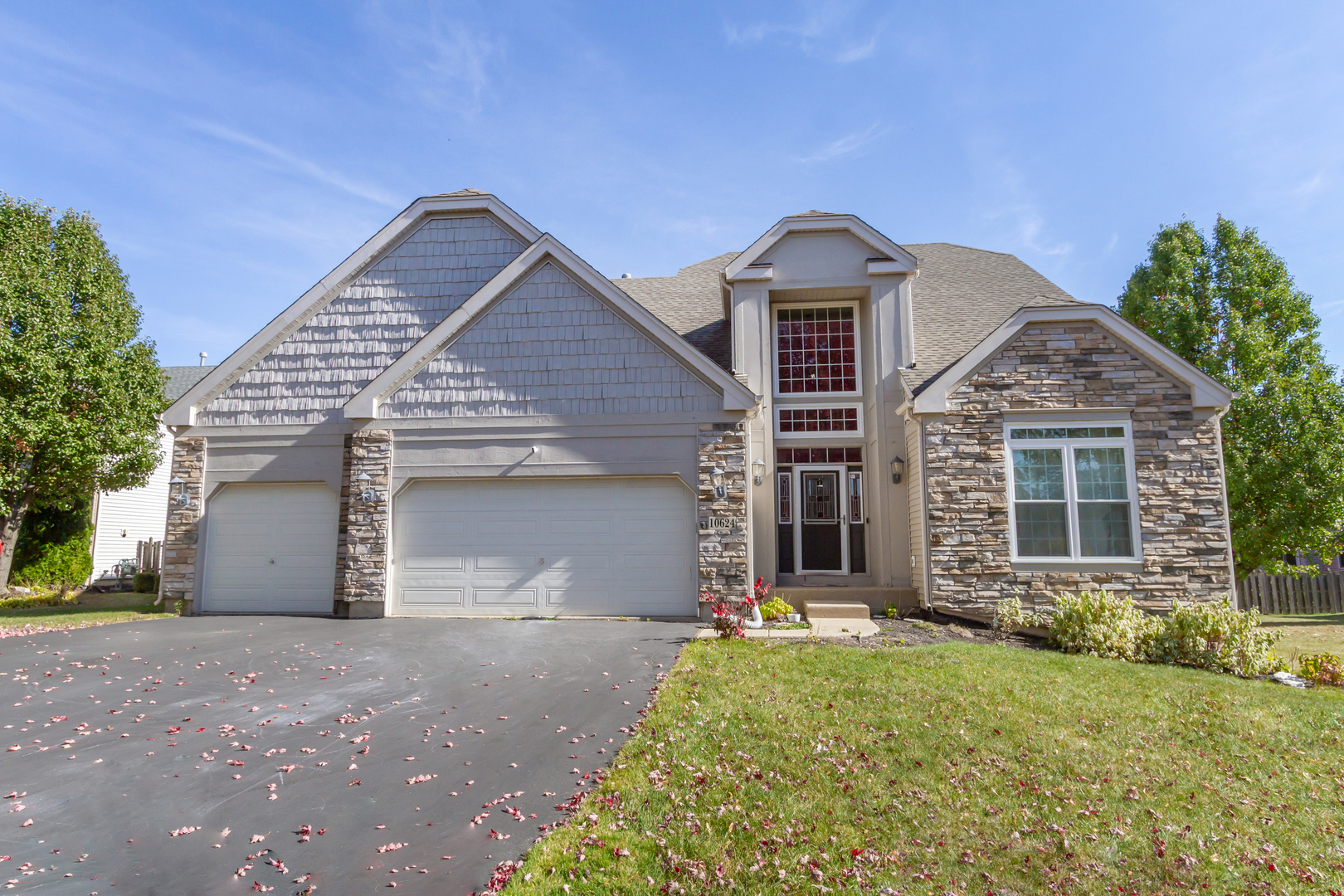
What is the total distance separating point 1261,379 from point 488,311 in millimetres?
16238

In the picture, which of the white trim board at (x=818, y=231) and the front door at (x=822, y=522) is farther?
the white trim board at (x=818, y=231)

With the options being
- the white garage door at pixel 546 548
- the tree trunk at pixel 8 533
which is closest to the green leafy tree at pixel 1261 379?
the white garage door at pixel 546 548

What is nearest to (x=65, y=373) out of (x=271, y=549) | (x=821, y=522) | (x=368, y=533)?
(x=271, y=549)

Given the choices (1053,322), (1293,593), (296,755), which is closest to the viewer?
(296,755)

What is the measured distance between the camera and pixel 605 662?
298 inches

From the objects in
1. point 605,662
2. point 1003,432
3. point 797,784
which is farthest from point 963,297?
point 797,784

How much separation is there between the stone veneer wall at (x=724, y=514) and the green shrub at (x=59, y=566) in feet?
51.6

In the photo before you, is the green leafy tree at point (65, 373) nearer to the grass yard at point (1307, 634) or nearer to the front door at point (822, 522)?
the front door at point (822, 522)

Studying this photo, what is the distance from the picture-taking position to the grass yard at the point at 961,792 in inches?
133

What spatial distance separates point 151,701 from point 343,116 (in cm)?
866

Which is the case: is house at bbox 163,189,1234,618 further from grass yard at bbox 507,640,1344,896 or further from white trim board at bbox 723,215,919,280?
grass yard at bbox 507,640,1344,896

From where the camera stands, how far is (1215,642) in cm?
804

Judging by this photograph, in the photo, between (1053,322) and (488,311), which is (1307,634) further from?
(488,311)

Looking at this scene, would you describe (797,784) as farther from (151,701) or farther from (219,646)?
(219,646)
